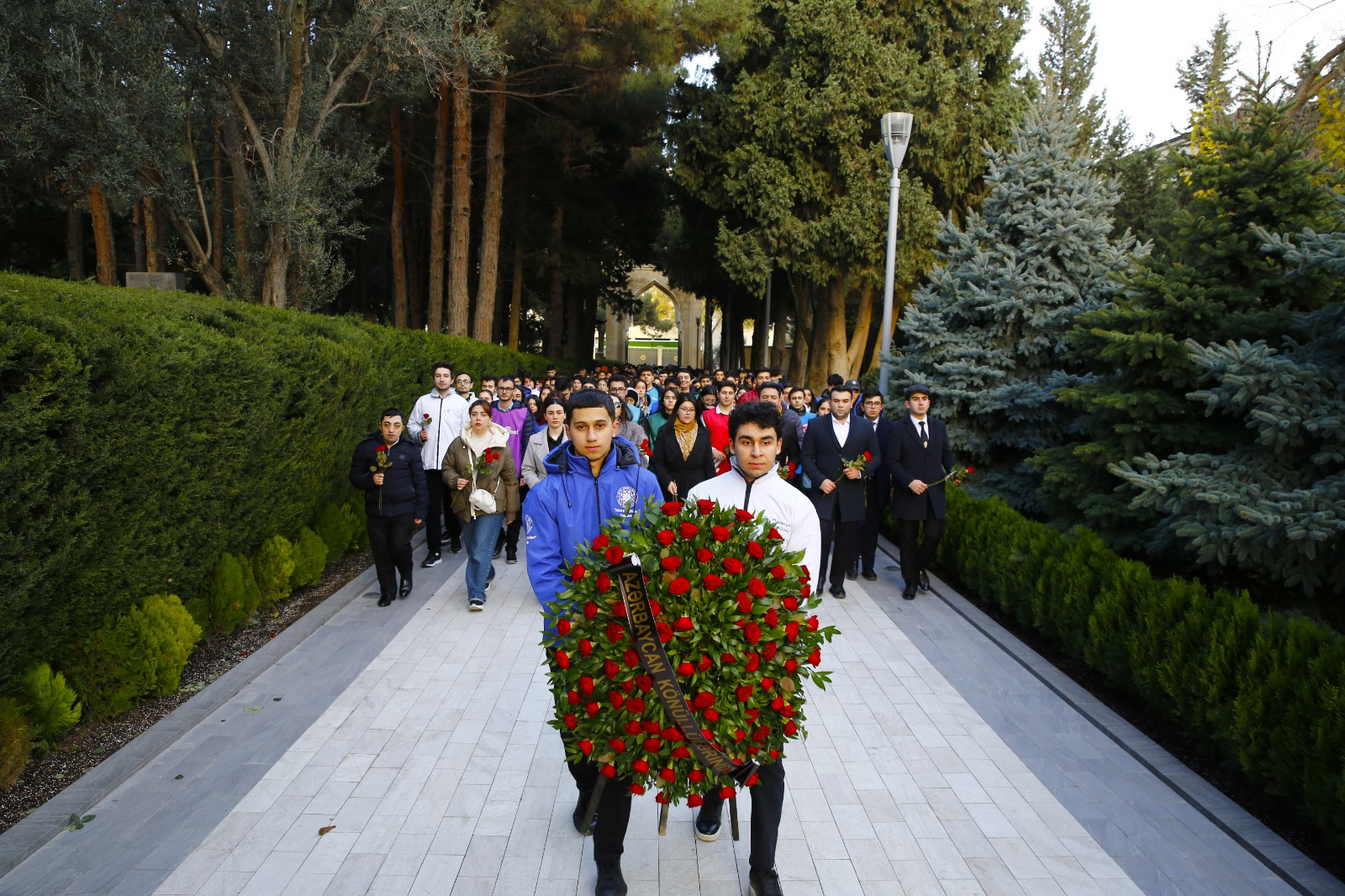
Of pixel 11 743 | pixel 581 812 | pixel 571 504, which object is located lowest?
pixel 581 812

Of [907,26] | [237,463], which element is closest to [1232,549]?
[237,463]

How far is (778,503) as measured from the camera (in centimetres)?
408

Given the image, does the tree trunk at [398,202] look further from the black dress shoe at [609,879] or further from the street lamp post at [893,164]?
the black dress shoe at [609,879]

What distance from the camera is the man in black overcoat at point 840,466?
8.91 meters

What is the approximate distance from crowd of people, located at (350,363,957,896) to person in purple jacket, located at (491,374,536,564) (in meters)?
0.03

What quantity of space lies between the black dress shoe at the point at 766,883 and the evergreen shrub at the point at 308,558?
593cm

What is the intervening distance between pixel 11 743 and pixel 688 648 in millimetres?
3734

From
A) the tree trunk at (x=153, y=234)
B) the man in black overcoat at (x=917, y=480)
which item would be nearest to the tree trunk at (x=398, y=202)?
the tree trunk at (x=153, y=234)

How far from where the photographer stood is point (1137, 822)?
4.70 meters

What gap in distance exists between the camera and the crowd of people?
159 inches

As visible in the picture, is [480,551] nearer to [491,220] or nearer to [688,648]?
[688,648]

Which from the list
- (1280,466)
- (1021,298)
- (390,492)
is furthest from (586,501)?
(1021,298)

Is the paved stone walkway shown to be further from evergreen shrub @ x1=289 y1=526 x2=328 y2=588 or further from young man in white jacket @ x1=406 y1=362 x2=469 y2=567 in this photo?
young man in white jacket @ x1=406 y1=362 x2=469 y2=567

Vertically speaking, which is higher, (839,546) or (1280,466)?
(1280,466)
